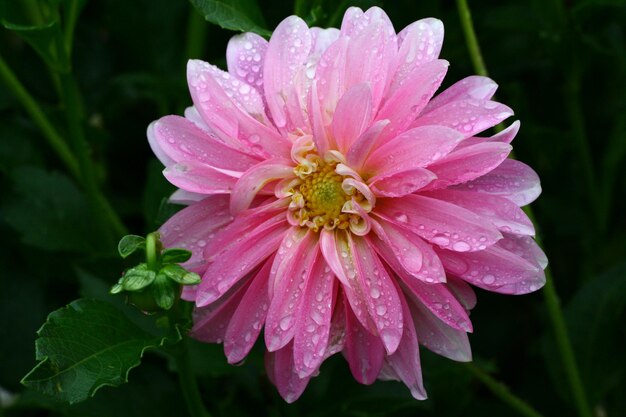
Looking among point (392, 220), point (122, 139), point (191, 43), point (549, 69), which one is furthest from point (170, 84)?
point (549, 69)

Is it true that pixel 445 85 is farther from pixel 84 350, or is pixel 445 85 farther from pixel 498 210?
pixel 84 350

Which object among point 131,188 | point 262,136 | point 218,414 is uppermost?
point 262,136

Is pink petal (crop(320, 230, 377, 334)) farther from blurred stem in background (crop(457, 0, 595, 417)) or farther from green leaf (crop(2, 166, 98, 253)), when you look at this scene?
green leaf (crop(2, 166, 98, 253))

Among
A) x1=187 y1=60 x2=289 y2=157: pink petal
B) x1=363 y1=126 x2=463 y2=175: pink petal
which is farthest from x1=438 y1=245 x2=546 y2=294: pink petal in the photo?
x1=187 y1=60 x2=289 y2=157: pink petal

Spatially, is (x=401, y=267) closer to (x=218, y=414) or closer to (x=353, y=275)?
(x=353, y=275)

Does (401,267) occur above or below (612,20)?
above
